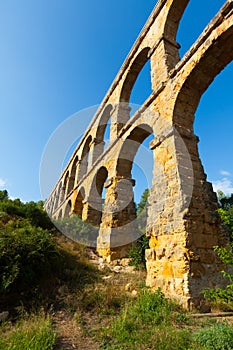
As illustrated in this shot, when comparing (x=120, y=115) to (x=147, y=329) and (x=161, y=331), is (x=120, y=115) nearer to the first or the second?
(x=147, y=329)

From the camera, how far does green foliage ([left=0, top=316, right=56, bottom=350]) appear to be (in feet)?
7.58

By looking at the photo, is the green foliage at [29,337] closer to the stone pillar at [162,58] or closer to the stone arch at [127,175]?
the stone arch at [127,175]

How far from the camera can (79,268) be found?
5.61 m

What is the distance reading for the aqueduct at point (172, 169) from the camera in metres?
4.20

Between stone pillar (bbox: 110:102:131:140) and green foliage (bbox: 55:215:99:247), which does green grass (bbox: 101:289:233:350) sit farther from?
stone pillar (bbox: 110:102:131:140)

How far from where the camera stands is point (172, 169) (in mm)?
5031

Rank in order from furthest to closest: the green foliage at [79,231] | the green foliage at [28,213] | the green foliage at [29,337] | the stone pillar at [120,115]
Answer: the stone pillar at [120,115], the green foliage at [79,231], the green foliage at [28,213], the green foliage at [29,337]

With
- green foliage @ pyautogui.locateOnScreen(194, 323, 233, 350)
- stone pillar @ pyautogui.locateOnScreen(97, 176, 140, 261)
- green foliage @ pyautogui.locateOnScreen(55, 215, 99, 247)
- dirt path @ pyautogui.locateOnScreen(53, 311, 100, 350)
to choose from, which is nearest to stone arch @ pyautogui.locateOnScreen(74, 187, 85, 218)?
green foliage @ pyautogui.locateOnScreen(55, 215, 99, 247)

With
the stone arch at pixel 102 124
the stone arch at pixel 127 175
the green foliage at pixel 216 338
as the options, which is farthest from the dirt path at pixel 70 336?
the stone arch at pixel 102 124

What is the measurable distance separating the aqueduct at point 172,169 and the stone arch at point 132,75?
64 mm

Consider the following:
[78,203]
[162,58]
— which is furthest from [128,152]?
[78,203]

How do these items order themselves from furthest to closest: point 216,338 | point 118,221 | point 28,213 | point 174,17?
point 118,221 → point 28,213 → point 174,17 → point 216,338

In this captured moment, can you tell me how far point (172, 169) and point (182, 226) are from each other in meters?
1.36

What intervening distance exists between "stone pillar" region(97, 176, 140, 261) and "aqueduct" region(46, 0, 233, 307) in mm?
33
